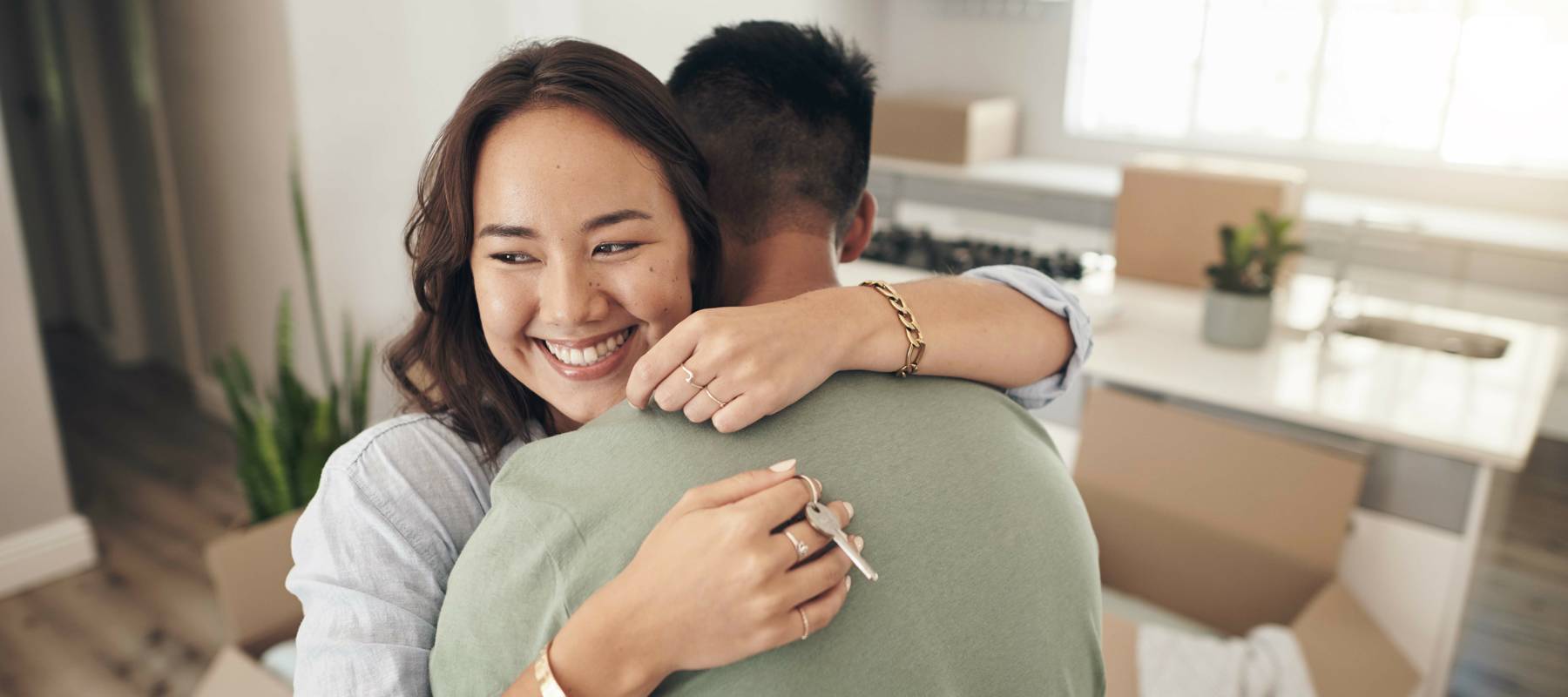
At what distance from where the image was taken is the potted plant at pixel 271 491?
5.82 feet

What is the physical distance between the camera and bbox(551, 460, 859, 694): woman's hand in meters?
0.59

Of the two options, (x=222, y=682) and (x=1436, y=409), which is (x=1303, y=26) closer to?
(x=1436, y=409)

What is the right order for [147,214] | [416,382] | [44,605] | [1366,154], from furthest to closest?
[1366,154]
[147,214]
[44,605]
[416,382]

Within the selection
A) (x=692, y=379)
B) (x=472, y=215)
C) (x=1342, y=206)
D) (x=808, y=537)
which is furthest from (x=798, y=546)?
(x=1342, y=206)

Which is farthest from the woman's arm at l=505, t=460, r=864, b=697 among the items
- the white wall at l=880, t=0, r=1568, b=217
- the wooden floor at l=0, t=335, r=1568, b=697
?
the white wall at l=880, t=0, r=1568, b=217

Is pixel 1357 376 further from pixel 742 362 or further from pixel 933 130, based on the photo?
pixel 933 130

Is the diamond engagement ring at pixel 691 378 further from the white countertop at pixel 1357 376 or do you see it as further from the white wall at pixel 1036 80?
the white wall at pixel 1036 80

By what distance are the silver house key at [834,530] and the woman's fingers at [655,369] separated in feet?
0.39

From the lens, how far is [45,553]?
292 cm

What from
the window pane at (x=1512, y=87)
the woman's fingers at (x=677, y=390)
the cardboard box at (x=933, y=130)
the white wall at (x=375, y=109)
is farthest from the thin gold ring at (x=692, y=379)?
the window pane at (x=1512, y=87)

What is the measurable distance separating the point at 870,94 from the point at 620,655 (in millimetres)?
653

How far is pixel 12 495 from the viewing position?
2.86 meters

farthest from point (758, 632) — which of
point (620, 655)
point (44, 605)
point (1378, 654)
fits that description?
point (44, 605)

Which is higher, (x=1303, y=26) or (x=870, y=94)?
(x=1303, y=26)
